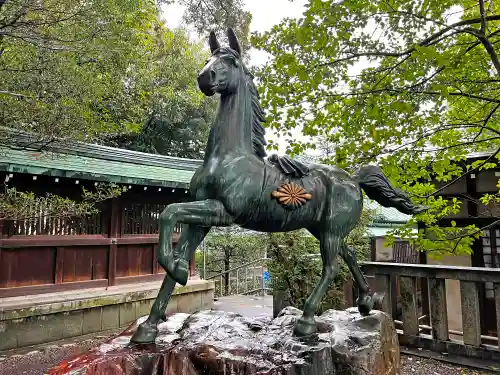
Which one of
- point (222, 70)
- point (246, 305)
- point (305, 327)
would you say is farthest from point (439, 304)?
point (246, 305)

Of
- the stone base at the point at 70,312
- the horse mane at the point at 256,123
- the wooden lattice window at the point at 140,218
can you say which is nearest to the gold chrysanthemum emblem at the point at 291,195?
the horse mane at the point at 256,123

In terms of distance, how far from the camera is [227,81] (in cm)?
282

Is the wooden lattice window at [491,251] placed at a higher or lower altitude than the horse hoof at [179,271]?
lower

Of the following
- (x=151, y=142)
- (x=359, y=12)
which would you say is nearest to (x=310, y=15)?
(x=359, y=12)

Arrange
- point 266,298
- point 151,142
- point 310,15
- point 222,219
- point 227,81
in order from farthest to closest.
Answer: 1. point 151,142
2. point 266,298
3. point 310,15
4. point 227,81
5. point 222,219

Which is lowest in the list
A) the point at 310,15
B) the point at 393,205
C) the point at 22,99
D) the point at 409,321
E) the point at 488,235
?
the point at 409,321

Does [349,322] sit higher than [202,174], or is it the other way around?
[202,174]

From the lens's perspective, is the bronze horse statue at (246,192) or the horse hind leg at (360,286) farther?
the horse hind leg at (360,286)

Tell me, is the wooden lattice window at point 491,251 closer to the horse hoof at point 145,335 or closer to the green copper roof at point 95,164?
the green copper roof at point 95,164

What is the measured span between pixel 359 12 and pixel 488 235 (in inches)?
287

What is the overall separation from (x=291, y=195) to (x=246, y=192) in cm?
41

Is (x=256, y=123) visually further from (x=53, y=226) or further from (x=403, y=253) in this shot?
(x=403, y=253)

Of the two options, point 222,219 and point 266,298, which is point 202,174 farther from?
point 266,298

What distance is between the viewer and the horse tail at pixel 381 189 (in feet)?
10.9
